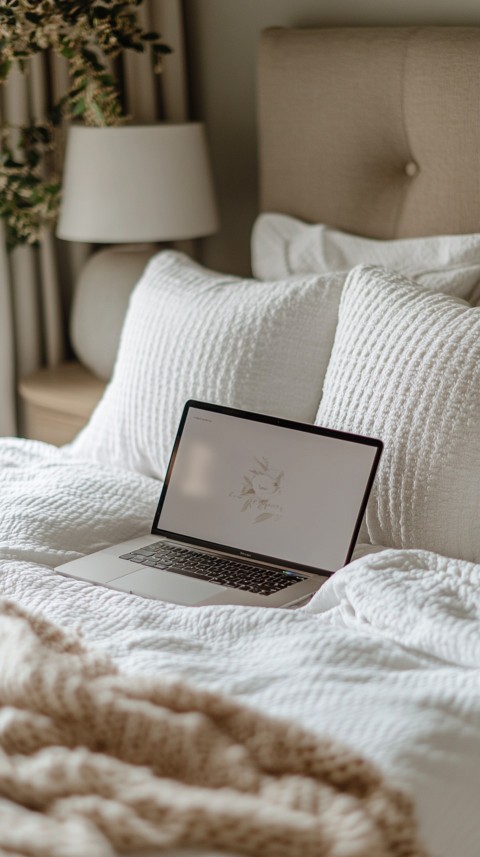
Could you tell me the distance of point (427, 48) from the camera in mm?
1977

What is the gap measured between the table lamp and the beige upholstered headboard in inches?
6.3

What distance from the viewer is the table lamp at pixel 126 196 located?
7.60 ft

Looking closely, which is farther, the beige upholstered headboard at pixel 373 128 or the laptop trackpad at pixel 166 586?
the beige upholstered headboard at pixel 373 128

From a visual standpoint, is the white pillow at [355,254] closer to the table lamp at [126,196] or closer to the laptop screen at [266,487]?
the table lamp at [126,196]

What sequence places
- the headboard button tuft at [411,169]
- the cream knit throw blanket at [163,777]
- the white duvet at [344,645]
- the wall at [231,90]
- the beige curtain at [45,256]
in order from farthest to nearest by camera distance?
the beige curtain at [45,256], the wall at [231,90], the headboard button tuft at [411,169], the white duvet at [344,645], the cream knit throw blanket at [163,777]

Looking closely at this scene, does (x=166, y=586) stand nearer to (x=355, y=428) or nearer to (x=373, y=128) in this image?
(x=355, y=428)

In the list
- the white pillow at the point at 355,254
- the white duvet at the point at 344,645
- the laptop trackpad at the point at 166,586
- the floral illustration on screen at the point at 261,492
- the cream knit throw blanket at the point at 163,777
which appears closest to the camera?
the cream knit throw blanket at the point at 163,777

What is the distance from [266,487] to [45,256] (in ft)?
4.13

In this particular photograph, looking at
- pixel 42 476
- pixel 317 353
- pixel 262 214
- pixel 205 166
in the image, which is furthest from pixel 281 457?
pixel 205 166

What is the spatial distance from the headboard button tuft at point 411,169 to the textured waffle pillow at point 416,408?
507mm

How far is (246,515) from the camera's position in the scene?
5.26 feet

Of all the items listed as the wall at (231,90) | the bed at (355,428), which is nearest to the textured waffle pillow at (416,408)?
the bed at (355,428)

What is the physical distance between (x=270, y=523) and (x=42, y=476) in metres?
0.44

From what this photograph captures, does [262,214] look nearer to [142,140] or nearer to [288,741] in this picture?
[142,140]
